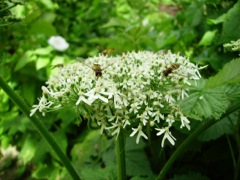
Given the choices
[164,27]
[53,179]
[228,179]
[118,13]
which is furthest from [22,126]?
[118,13]

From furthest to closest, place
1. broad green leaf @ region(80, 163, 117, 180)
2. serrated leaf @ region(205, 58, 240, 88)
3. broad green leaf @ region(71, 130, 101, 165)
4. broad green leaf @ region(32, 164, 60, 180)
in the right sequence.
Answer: broad green leaf @ region(32, 164, 60, 180) < broad green leaf @ region(71, 130, 101, 165) < broad green leaf @ region(80, 163, 117, 180) < serrated leaf @ region(205, 58, 240, 88)

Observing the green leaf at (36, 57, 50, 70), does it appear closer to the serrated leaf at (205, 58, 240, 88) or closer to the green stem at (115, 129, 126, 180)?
the green stem at (115, 129, 126, 180)

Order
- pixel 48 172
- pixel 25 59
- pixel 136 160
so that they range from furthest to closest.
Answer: pixel 25 59
pixel 48 172
pixel 136 160

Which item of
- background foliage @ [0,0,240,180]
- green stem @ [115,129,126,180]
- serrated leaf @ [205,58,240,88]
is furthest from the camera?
background foliage @ [0,0,240,180]

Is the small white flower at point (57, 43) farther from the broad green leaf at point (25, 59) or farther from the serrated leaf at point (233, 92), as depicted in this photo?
the serrated leaf at point (233, 92)

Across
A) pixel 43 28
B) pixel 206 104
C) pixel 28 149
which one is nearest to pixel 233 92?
pixel 206 104

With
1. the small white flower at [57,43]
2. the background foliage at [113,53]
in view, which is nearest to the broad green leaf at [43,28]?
the background foliage at [113,53]

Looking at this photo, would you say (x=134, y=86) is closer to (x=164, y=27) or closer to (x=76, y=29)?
(x=164, y=27)

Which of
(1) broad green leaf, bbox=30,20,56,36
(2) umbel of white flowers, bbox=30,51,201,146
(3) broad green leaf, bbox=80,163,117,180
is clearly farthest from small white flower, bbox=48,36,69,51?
(2) umbel of white flowers, bbox=30,51,201,146

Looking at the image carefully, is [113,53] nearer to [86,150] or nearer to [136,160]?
[86,150]
